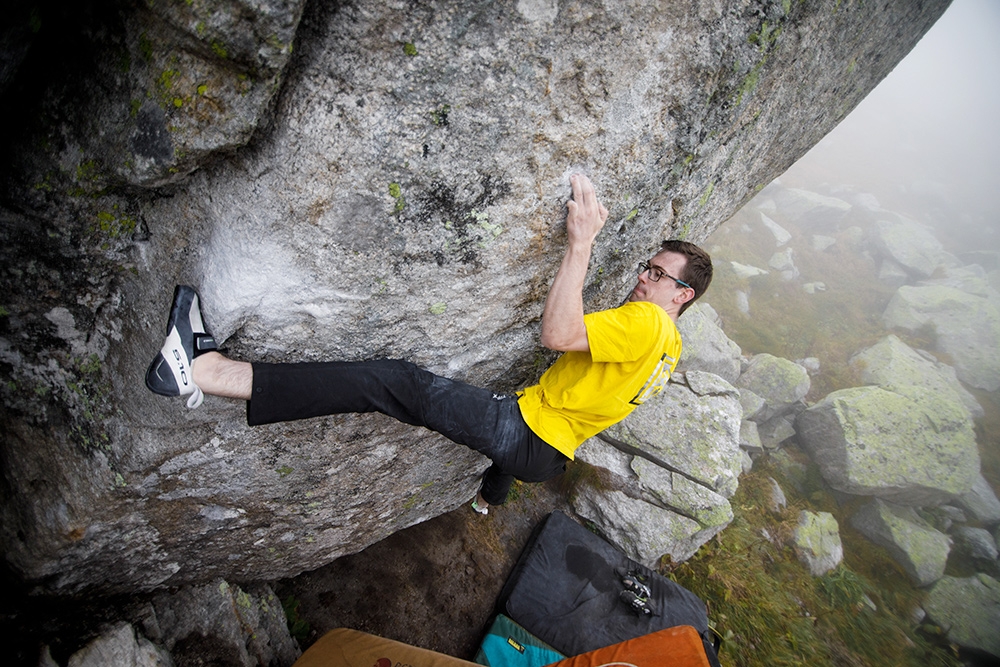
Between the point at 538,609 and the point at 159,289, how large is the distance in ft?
19.3

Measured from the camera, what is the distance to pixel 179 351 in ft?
9.57

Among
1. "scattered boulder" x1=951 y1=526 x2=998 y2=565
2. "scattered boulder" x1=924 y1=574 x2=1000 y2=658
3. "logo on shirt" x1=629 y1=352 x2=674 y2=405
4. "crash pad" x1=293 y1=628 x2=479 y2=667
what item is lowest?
"scattered boulder" x1=951 y1=526 x2=998 y2=565

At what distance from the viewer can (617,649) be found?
14.9 feet

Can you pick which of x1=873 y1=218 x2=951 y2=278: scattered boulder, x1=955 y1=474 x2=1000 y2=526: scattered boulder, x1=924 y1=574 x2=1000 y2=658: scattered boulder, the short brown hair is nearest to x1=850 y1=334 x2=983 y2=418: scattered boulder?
x1=955 y1=474 x2=1000 y2=526: scattered boulder

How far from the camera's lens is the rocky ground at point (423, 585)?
229 inches

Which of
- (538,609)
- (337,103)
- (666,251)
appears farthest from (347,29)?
(538,609)

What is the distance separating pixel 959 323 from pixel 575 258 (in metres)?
30.3

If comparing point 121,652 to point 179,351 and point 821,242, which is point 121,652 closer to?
point 179,351

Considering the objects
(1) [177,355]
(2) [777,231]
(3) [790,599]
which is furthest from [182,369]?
(2) [777,231]

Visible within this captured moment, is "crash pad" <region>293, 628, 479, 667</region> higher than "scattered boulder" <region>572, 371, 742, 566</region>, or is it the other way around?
"crash pad" <region>293, 628, 479, 667</region>

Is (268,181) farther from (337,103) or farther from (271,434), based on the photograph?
(271,434)

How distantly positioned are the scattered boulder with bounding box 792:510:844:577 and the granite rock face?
33.4ft

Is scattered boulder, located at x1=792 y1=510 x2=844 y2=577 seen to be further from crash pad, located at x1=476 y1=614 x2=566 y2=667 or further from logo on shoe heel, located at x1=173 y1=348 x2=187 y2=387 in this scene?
logo on shoe heel, located at x1=173 y1=348 x2=187 y2=387

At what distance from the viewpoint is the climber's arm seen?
327cm
